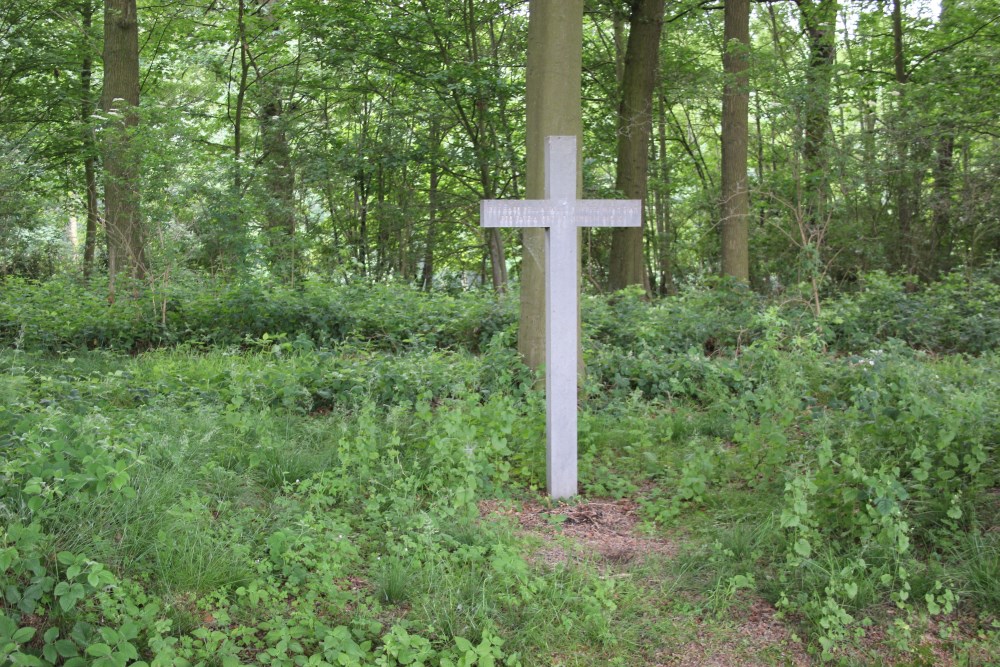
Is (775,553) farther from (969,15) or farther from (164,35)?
(164,35)

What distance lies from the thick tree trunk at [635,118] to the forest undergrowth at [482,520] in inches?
236

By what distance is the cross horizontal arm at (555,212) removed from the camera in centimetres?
513

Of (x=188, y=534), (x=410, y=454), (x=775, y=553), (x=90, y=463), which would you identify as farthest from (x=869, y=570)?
(x=90, y=463)

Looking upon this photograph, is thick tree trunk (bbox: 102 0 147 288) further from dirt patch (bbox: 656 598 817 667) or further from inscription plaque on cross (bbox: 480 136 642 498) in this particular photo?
dirt patch (bbox: 656 598 817 667)

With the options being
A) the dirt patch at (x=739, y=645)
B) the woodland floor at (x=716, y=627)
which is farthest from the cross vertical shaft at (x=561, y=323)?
the dirt patch at (x=739, y=645)

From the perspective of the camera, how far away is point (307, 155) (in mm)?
14930

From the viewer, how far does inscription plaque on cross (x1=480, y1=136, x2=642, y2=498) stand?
522 centimetres

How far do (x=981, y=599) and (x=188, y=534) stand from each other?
12.3 feet

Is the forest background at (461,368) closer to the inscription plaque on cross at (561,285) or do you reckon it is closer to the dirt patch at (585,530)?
the dirt patch at (585,530)

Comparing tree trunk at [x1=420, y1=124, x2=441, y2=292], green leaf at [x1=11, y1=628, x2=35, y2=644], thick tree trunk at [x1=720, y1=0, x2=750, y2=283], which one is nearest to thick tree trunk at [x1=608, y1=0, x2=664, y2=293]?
thick tree trunk at [x1=720, y1=0, x2=750, y2=283]

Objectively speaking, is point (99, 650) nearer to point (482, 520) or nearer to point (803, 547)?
point (482, 520)

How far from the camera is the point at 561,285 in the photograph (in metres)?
5.26

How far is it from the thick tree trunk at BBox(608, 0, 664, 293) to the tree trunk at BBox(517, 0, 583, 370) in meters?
5.50

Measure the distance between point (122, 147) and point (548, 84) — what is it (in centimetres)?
600
